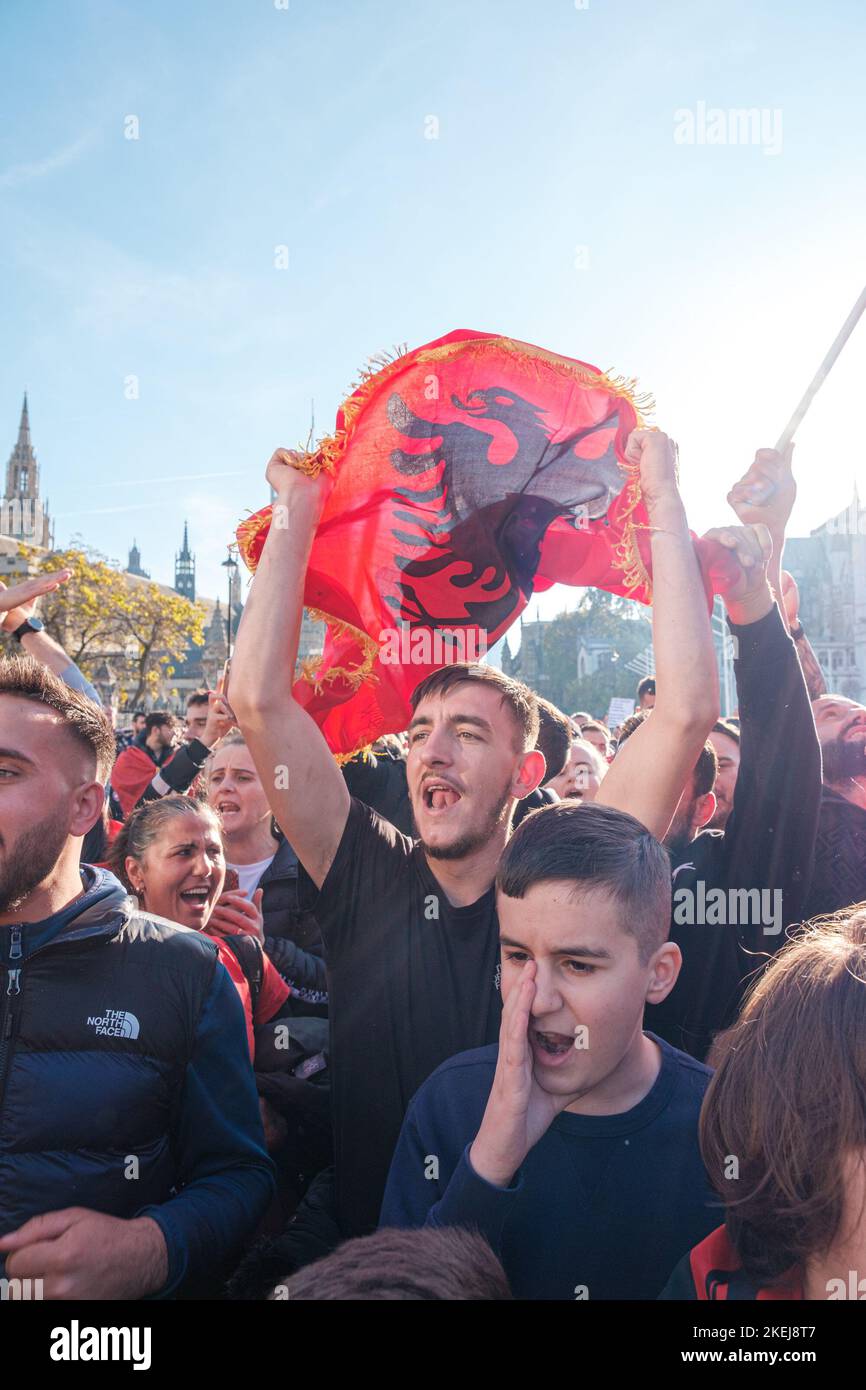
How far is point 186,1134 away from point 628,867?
3.66 feet

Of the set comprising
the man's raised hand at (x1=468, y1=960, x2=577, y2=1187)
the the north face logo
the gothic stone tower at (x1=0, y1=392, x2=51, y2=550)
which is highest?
the gothic stone tower at (x1=0, y1=392, x2=51, y2=550)

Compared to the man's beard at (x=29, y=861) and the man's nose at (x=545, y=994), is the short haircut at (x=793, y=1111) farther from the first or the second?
the man's beard at (x=29, y=861)

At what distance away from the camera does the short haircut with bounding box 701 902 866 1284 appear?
133cm

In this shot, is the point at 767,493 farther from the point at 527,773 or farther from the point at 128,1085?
the point at 128,1085

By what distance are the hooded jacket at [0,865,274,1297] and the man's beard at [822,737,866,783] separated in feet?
7.53

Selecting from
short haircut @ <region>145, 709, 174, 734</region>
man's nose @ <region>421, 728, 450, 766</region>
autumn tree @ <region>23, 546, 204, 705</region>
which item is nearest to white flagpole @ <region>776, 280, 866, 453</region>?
man's nose @ <region>421, 728, 450, 766</region>

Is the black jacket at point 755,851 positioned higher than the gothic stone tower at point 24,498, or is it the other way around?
the gothic stone tower at point 24,498

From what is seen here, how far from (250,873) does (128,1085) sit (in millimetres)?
2134

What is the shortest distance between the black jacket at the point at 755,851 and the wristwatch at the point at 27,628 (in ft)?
8.87

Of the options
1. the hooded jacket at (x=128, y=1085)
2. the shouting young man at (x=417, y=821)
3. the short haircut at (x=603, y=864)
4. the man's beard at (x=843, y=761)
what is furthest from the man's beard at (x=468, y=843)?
the man's beard at (x=843, y=761)

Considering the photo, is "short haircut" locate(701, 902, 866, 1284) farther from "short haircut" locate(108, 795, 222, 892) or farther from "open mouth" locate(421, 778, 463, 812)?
"short haircut" locate(108, 795, 222, 892)

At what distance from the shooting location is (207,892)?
10.6ft

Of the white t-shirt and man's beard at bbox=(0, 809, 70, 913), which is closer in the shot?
man's beard at bbox=(0, 809, 70, 913)

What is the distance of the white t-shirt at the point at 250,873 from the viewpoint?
13.5 ft
